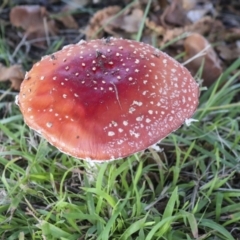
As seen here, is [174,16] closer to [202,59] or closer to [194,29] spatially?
[194,29]

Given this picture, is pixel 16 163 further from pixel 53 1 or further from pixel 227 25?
pixel 227 25

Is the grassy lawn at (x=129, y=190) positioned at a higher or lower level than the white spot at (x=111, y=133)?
lower

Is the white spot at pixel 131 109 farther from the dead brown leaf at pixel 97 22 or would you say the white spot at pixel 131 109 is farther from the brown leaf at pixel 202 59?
the dead brown leaf at pixel 97 22

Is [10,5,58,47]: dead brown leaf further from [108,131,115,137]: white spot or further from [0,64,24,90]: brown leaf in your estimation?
[108,131,115,137]: white spot

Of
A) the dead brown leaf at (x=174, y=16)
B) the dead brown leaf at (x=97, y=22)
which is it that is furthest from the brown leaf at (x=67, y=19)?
the dead brown leaf at (x=174, y=16)

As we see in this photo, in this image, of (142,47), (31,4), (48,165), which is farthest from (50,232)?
(31,4)
